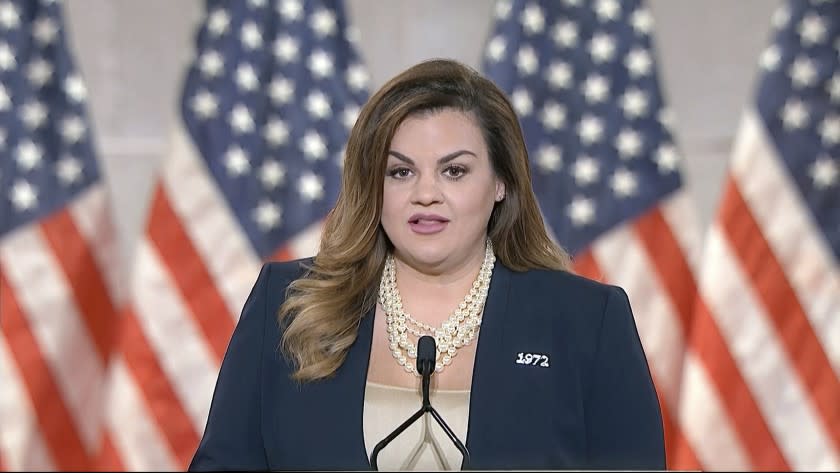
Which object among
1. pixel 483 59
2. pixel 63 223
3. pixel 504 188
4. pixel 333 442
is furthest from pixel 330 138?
pixel 333 442

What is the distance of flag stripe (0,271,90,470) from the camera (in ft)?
11.5

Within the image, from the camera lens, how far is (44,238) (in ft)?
11.6

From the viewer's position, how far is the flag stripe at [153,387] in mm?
3512

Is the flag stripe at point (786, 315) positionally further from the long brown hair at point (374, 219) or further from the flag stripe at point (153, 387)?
the flag stripe at point (153, 387)

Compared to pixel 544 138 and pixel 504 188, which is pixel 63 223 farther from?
pixel 504 188

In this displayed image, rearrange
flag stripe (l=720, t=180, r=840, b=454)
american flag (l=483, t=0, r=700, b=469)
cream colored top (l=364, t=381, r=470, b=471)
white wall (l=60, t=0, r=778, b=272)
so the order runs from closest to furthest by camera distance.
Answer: cream colored top (l=364, t=381, r=470, b=471), flag stripe (l=720, t=180, r=840, b=454), american flag (l=483, t=0, r=700, b=469), white wall (l=60, t=0, r=778, b=272)

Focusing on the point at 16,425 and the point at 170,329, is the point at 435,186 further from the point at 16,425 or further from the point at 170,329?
the point at 16,425

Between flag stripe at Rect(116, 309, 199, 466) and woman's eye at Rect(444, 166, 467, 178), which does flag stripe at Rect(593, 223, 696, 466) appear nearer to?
flag stripe at Rect(116, 309, 199, 466)

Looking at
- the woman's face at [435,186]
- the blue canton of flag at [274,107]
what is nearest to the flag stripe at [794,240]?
the blue canton of flag at [274,107]

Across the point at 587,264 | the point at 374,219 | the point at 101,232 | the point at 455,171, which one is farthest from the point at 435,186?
the point at 101,232

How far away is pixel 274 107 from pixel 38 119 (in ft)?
2.49

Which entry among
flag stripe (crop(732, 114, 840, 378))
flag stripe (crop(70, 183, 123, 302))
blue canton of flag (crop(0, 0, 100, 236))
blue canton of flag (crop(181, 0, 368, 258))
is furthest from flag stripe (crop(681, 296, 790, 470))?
blue canton of flag (crop(0, 0, 100, 236))

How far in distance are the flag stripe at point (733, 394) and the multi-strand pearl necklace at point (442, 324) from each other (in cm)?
156

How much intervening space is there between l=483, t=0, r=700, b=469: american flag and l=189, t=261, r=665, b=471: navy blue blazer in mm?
1501
